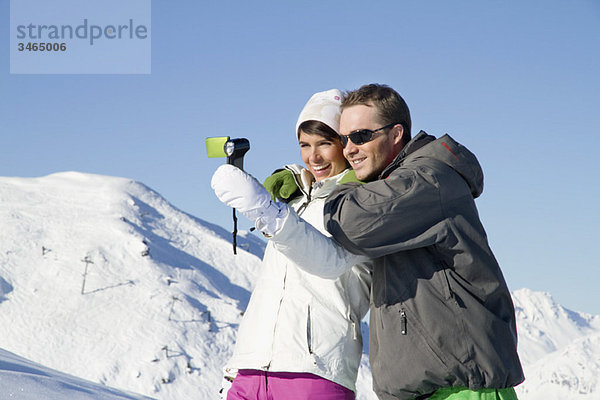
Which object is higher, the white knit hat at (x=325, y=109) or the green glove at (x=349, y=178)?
the white knit hat at (x=325, y=109)

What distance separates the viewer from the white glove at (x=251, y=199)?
126 inches

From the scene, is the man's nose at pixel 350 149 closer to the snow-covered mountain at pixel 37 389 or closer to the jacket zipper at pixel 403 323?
Answer: the jacket zipper at pixel 403 323

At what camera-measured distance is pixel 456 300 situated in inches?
123

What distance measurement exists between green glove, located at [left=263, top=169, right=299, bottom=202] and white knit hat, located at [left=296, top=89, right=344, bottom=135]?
0.35 meters

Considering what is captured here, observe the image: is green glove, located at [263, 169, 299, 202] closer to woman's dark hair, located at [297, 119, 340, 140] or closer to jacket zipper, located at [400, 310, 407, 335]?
woman's dark hair, located at [297, 119, 340, 140]

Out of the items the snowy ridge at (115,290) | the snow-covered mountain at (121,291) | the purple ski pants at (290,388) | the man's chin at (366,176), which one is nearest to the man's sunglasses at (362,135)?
the man's chin at (366,176)

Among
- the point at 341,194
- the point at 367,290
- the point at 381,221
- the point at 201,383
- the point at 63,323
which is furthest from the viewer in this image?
the point at 63,323

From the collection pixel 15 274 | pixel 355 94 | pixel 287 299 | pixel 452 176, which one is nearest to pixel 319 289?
pixel 287 299

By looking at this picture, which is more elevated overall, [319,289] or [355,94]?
[355,94]

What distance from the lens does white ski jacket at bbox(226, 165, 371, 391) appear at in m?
3.41

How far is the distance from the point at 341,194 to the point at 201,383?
29.9 metres

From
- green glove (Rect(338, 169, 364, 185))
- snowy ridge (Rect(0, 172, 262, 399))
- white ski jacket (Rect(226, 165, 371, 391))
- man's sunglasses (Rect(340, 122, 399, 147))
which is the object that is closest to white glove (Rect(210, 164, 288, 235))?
white ski jacket (Rect(226, 165, 371, 391))

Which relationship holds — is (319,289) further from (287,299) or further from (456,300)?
(456,300)

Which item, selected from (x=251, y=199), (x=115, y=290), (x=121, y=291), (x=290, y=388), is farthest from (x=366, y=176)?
(x=115, y=290)
